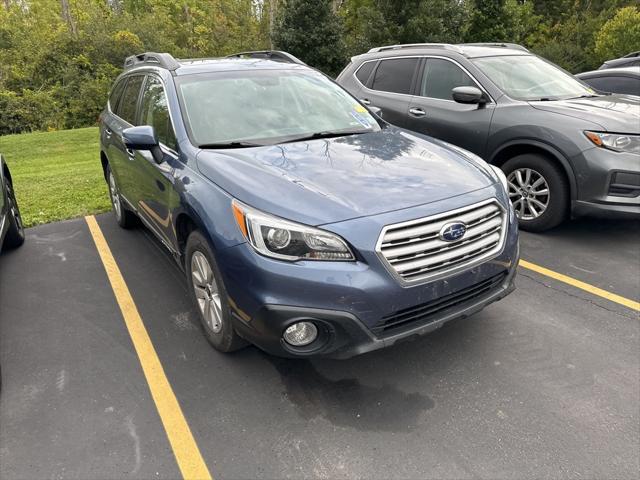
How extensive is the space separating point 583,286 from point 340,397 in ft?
7.57

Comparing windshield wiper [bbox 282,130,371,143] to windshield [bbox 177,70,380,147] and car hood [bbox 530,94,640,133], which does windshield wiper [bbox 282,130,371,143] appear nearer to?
windshield [bbox 177,70,380,147]

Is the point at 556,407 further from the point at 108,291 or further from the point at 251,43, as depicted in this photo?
the point at 251,43

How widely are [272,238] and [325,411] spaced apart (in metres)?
0.98

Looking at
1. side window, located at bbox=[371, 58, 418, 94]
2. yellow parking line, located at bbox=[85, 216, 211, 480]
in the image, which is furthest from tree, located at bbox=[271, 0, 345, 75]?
yellow parking line, located at bbox=[85, 216, 211, 480]

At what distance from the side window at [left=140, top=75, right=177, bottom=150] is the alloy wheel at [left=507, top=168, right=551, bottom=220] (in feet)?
11.0

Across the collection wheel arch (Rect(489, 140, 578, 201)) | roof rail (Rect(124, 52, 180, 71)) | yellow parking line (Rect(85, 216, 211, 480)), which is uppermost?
roof rail (Rect(124, 52, 180, 71))

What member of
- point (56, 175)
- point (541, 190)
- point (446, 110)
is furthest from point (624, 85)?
point (56, 175)

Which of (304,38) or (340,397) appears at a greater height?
(304,38)

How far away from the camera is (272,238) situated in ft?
7.78

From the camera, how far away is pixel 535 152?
475cm

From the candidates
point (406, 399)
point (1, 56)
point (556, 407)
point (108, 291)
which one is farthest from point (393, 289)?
point (1, 56)

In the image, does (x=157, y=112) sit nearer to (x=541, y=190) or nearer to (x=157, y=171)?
(x=157, y=171)

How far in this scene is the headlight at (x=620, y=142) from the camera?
→ 4.19 metres

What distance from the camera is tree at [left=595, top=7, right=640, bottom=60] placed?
2028 centimetres
